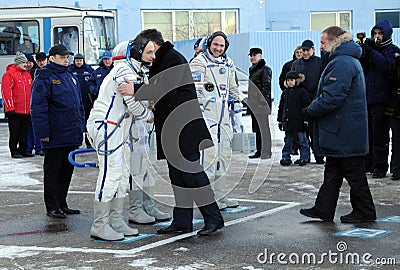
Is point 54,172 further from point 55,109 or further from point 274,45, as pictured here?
point 274,45

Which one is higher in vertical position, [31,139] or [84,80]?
[84,80]

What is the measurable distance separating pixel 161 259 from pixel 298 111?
6877mm

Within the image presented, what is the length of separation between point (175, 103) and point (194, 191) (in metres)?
0.91

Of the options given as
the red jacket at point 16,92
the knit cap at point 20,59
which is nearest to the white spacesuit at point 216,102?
the red jacket at point 16,92

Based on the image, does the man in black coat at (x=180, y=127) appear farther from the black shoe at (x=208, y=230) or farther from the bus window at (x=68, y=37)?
the bus window at (x=68, y=37)

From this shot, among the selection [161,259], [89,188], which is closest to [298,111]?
[89,188]

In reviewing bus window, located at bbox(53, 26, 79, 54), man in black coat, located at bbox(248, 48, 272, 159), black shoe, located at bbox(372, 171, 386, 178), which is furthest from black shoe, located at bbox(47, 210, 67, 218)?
bus window, located at bbox(53, 26, 79, 54)

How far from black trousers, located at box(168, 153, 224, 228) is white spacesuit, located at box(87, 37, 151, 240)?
535mm

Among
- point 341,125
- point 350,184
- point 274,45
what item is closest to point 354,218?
point 350,184

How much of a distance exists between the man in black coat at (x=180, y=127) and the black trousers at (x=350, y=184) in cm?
125

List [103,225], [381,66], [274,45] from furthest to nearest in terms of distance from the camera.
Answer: [274,45] → [381,66] → [103,225]

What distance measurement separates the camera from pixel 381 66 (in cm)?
1145

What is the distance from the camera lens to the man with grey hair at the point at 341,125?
332 inches

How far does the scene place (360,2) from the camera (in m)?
36.9
